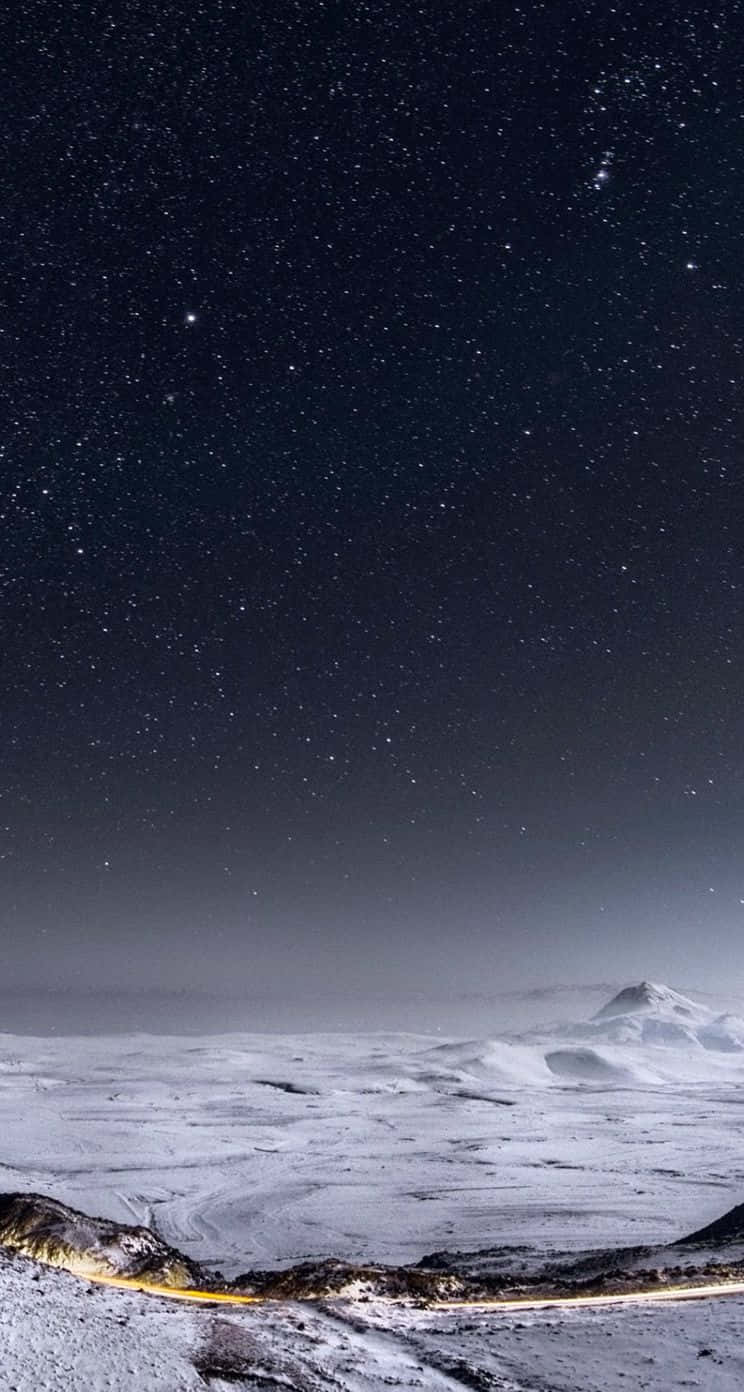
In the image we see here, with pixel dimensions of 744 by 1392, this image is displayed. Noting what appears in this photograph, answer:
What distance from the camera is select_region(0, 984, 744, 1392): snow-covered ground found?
9227 millimetres

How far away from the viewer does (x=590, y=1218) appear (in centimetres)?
Result: 3062

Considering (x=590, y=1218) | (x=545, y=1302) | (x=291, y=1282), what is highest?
(x=545, y=1302)

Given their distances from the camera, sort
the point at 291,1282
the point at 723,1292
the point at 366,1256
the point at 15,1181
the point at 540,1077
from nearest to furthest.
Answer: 1. the point at 723,1292
2. the point at 291,1282
3. the point at 366,1256
4. the point at 15,1181
5. the point at 540,1077

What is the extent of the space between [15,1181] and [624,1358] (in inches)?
1331

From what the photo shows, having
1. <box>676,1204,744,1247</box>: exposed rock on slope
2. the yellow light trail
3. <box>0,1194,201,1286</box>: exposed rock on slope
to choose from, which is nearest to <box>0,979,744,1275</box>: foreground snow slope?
<box>676,1204,744,1247</box>: exposed rock on slope

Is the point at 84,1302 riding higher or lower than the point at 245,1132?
higher

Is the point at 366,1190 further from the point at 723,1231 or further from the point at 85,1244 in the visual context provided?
the point at 85,1244

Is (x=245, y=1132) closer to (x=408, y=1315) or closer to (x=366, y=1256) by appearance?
(x=366, y=1256)

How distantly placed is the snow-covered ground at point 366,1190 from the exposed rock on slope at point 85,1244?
A: 23.6 ft

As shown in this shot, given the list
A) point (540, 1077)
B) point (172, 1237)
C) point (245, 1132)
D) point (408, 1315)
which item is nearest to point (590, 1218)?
point (172, 1237)

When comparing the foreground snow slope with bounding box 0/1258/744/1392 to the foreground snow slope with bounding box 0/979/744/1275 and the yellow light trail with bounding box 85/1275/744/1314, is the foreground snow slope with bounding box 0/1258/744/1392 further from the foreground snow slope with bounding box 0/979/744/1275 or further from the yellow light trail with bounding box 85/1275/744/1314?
the foreground snow slope with bounding box 0/979/744/1275

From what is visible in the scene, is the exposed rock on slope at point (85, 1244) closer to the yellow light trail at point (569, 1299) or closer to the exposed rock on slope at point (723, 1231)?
the yellow light trail at point (569, 1299)

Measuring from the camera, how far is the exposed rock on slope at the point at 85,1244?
16.9 metres

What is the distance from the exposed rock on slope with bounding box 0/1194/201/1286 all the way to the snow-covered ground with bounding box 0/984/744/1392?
721cm
